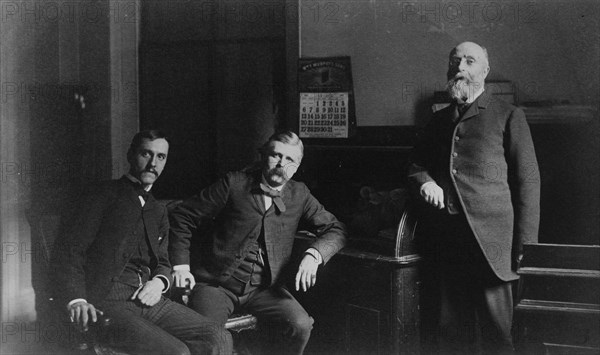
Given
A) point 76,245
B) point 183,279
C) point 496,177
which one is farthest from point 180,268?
point 496,177

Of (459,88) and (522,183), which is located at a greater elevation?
(459,88)

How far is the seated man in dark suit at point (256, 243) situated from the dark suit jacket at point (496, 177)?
572 mm

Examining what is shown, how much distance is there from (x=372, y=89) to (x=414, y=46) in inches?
14.0

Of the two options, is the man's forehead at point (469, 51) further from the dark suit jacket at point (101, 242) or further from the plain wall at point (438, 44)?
the dark suit jacket at point (101, 242)

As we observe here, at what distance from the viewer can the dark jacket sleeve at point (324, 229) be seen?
2.75 meters

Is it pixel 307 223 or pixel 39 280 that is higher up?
pixel 307 223

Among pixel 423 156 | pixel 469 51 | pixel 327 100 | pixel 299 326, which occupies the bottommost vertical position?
pixel 299 326

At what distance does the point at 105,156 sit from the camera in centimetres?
438

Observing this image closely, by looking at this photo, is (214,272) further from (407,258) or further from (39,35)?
(39,35)

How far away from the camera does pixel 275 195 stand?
284 cm

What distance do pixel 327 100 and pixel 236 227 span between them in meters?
1.27

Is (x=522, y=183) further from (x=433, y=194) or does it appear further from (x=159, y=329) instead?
(x=159, y=329)

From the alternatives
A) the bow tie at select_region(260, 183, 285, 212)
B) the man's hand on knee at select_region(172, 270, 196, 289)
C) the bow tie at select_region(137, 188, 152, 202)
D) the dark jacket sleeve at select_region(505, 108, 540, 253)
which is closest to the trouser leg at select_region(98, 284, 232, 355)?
the man's hand on knee at select_region(172, 270, 196, 289)

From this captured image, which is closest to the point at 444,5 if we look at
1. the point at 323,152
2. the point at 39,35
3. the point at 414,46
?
the point at 414,46
